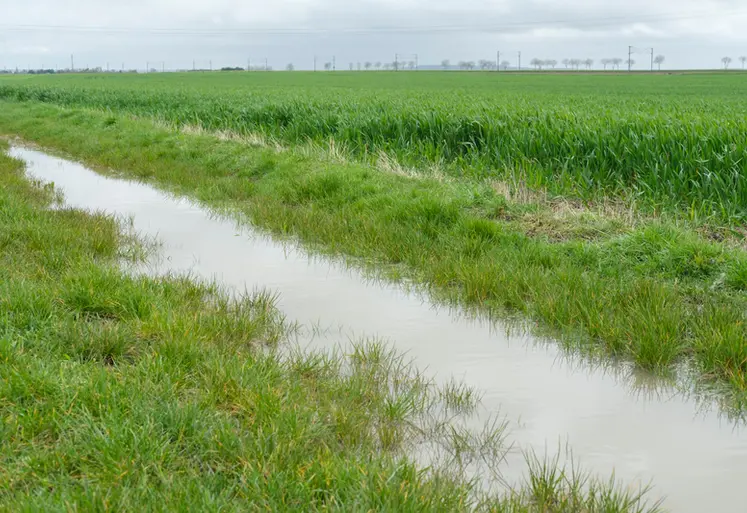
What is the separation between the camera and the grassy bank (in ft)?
15.5

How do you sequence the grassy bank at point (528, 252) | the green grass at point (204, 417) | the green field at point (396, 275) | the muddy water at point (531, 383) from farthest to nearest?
the grassy bank at point (528, 252) → the muddy water at point (531, 383) → the green field at point (396, 275) → the green grass at point (204, 417)

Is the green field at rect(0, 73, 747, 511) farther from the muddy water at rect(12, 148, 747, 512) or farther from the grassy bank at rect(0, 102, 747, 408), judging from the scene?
the muddy water at rect(12, 148, 747, 512)

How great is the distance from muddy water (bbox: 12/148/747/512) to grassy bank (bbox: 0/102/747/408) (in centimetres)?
39

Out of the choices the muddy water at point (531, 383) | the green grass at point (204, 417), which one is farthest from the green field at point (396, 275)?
the muddy water at point (531, 383)

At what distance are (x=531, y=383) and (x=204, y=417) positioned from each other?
209cm

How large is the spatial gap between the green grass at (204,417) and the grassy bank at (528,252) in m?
1.57

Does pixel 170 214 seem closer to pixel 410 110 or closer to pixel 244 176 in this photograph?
pixel 244 176

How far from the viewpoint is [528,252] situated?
6863 mm

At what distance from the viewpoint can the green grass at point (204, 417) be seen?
9.12 ft

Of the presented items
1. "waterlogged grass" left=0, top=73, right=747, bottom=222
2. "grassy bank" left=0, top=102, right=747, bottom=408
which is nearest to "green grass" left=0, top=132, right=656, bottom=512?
"grassy bank" left=0, top=102, right=747, bottom=408

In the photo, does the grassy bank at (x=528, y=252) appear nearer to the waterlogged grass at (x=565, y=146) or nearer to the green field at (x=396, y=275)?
the green field at (x=396, y=275)

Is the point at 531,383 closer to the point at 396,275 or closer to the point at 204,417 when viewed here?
the point at 204,417

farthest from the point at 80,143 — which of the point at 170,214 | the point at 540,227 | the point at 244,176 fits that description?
the point at 540,227

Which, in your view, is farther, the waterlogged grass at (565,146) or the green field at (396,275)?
the waterlogged grass at (565,146)
